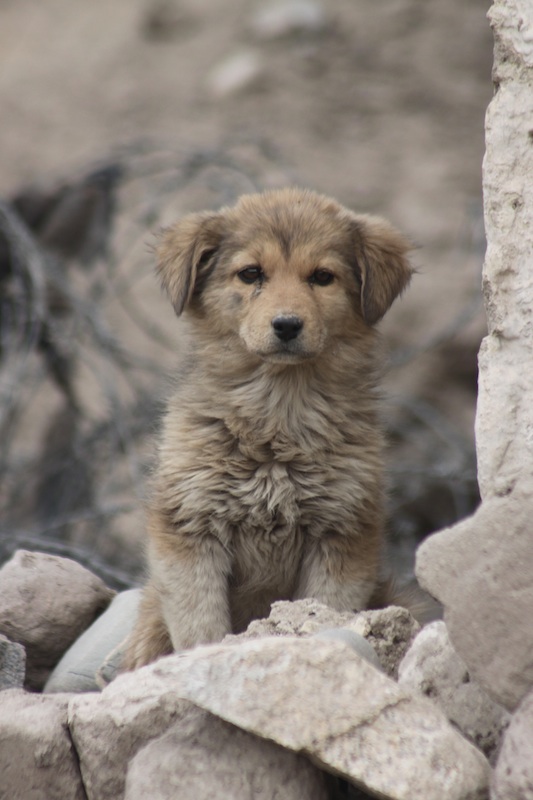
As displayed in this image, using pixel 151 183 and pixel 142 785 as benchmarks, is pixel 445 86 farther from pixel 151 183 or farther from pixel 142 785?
pixel 142 785

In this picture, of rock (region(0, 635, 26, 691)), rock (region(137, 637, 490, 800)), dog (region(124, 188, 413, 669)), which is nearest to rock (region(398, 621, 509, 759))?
rock (region(137, 637, 490, 800))

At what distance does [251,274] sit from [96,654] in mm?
1651

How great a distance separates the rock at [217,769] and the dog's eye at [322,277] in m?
2.18

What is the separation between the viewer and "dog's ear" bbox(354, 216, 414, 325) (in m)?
5.11

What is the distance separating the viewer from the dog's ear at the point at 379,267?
5.11m

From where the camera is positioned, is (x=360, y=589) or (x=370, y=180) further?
(x=370, y=180)

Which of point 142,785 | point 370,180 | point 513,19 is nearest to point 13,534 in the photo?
point 142,785

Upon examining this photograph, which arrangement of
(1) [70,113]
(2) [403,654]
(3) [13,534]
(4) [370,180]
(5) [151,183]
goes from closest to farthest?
(2) [403,654] < (3) [13,534] < (5) [151,183] < (4) [370,180] < (1) [70,113]

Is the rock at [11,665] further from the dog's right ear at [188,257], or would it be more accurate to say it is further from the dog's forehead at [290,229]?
the dog's forehead at [290,229]

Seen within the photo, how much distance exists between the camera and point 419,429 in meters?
11.8

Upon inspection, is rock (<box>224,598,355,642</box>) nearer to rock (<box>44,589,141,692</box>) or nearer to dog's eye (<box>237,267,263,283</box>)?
rock (<box>44,589,141,692</box>)

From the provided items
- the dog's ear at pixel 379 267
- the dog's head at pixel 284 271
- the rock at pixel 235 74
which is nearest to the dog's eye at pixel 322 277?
the dog's head at pixel 284 271

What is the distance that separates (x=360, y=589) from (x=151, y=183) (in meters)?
7.54

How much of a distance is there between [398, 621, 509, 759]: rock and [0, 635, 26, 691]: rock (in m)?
1.33
